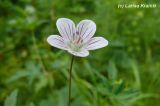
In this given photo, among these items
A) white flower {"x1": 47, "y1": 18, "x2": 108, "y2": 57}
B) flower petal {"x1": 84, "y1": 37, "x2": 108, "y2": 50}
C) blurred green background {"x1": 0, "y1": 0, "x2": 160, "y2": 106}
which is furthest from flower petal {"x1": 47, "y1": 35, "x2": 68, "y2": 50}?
blurred green background {"x1": 0, "y1": 0, "x2": 160, "y2": 106}

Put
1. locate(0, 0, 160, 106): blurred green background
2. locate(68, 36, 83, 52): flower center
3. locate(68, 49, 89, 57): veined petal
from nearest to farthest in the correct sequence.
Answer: locate(68, 49, 89, 57): veined petal
locate(68, 36, 83, 52): flower center
locate(0, 0, 160, 106): blurred green background

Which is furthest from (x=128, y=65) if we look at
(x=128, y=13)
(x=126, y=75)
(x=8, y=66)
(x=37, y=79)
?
(x=8, y=66)

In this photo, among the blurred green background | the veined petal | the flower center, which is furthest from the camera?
the blurred green background

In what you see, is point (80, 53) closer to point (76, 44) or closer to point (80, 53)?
point (80, 53)

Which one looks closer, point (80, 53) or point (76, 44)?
point (80, 53)

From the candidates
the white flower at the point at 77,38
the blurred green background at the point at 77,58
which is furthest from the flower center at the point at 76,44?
the blurred green background at the point at 77,58

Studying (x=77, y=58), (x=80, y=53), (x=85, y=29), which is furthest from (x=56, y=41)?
(x=77, y=58)

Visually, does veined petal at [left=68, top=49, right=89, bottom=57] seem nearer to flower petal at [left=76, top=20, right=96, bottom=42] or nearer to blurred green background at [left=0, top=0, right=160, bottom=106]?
flower petal at [left=76, top=20, right=96, bottom=42]

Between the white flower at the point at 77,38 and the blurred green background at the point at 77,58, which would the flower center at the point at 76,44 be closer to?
the white flower at the point at 77,38
